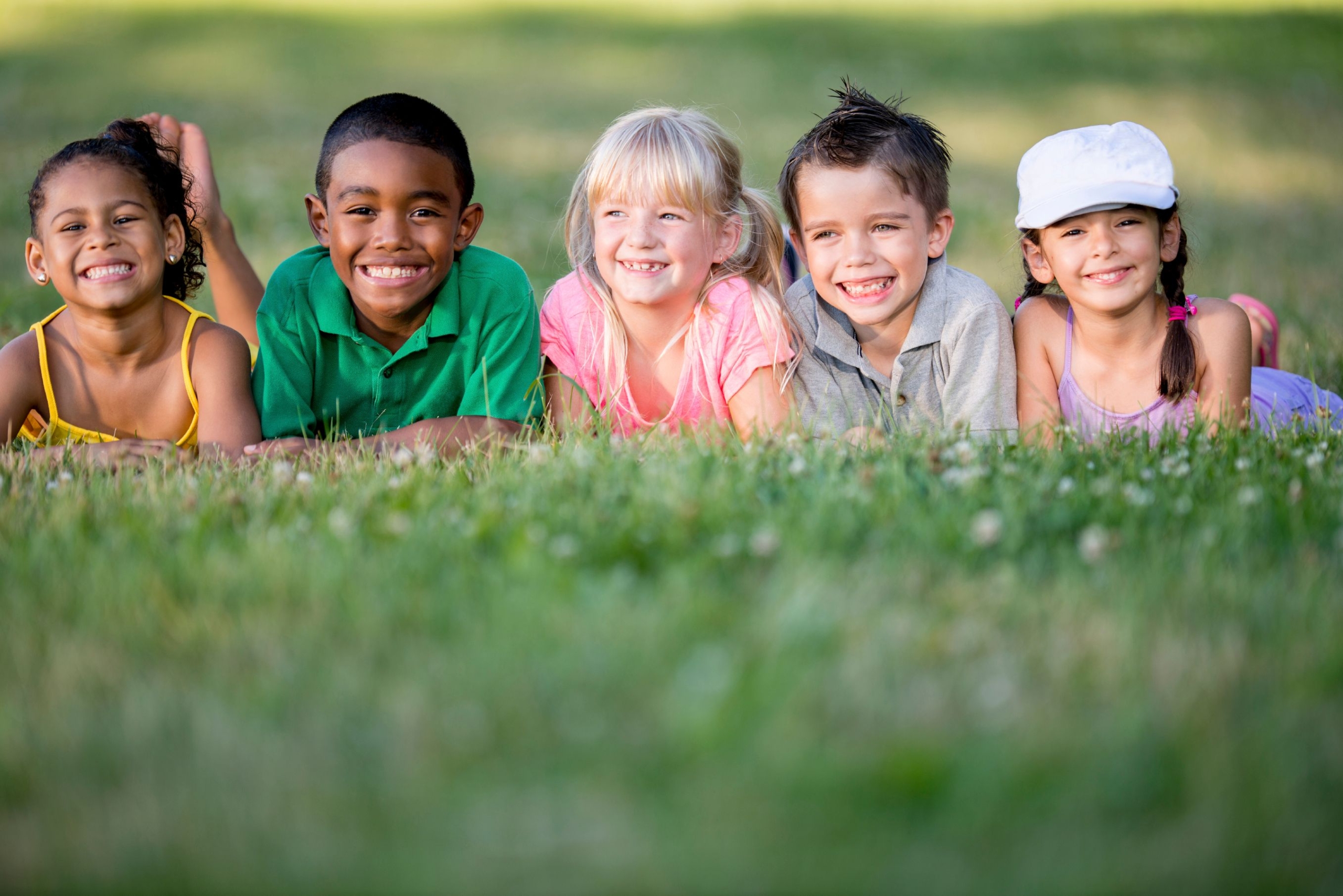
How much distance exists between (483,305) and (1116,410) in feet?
9.23

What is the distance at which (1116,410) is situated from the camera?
5109 mm

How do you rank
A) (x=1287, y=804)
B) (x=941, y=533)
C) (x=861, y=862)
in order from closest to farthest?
(x=861, y=862), (x=1287, y=804), (x=941, y=533)

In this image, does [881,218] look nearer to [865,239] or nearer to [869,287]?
[865,239]

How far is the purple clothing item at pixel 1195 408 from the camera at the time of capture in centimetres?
454

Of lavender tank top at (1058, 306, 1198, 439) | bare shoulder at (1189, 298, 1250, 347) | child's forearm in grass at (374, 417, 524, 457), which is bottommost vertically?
child's forearm in grass at (374, 417, 524, 457)

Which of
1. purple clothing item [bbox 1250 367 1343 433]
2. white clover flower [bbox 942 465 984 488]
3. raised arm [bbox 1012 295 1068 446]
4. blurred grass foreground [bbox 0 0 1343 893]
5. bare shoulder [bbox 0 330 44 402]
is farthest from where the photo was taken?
purple clothing item [bbox 1250 367 1343 433]

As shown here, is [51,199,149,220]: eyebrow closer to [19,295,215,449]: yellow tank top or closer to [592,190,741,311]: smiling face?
[19,295,215,449]: yellow tank top

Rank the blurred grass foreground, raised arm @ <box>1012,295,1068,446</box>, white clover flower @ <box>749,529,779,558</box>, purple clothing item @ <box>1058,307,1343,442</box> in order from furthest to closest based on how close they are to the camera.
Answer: raised arm @ <box>1012,295,1068,446</box>
purple clothing item @ <box>1058,307,1343,442</box>
white clover flower @ <box>749,529,779,558</box>
the blurred grass foreground

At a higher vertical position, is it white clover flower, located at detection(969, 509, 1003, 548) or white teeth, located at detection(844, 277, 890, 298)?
white teeth, located at detection(844, 277, 890, 298)

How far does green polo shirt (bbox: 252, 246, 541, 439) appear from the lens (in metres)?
4.82

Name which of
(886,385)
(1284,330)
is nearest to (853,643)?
(886,385)

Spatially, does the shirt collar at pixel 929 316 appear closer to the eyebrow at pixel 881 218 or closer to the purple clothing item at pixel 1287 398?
the eyebrow at pixel 881 218

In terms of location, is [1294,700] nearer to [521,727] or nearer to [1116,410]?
[521,727]

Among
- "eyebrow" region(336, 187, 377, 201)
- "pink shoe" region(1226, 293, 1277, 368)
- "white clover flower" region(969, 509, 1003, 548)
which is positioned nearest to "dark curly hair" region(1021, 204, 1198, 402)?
"pink shoe" region(1226, 293, 1277, 368)
